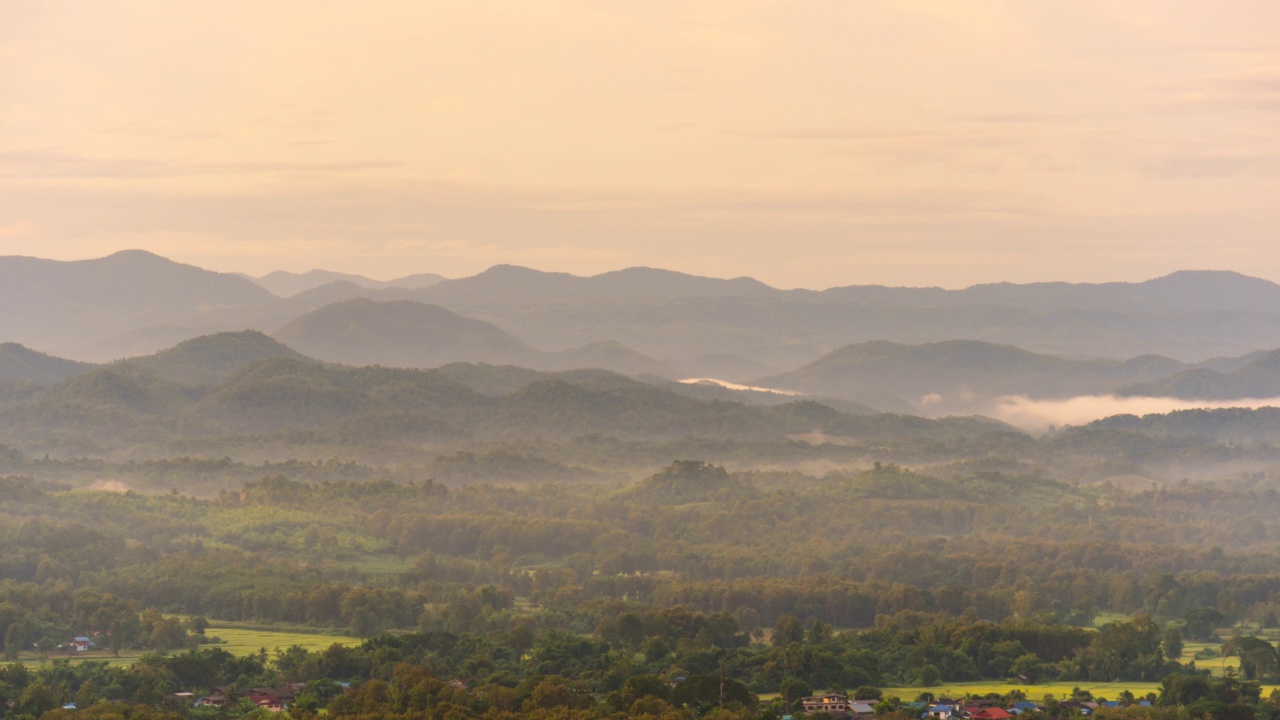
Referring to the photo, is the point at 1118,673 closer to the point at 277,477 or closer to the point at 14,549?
the point at 14,549

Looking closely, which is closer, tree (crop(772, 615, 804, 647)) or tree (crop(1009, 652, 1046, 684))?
tree (crop(1009, 652, 1046, 684))

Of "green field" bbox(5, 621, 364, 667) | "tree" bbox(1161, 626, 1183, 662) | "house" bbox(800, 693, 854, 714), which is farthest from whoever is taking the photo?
"tree" bbox(1161, 626, 1183, 662)

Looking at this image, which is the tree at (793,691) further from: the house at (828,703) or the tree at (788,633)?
the tree at (788,633)

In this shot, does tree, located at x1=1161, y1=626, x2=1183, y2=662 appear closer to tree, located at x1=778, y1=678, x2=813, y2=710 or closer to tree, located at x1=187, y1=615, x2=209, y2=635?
tree, located at x1=778, y1=678, x2=813, y2=710

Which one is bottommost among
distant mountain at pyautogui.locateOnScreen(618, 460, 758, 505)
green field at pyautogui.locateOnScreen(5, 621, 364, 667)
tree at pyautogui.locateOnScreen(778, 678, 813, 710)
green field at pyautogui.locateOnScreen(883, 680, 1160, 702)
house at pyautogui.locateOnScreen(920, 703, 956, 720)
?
green field at pyautogui.locateOnScreen(5, 621, 364, 667)

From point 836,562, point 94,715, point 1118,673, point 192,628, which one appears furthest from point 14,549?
point 1118,673

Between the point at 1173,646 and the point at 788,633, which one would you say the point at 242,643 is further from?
the point at 1173,646

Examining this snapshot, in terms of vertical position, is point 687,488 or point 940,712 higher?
point 687,488

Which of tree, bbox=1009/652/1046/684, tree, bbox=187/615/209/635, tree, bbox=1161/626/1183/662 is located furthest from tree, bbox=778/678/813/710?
tree, bbox=187/615/209/635

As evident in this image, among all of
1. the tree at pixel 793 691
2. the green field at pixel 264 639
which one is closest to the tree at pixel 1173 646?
the tree at pixel 793 691

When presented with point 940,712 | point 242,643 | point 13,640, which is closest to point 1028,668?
point 940,712

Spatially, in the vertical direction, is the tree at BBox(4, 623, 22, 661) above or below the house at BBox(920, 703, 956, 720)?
below
